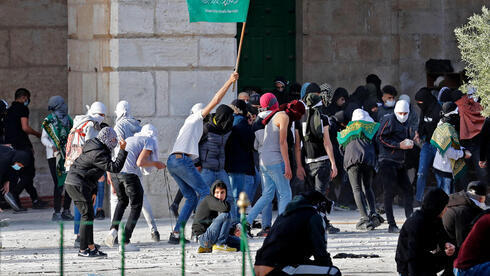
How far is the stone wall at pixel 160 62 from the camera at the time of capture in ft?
54.1

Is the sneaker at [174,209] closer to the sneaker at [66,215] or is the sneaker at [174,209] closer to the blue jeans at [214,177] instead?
the blue jeans at [214,177]

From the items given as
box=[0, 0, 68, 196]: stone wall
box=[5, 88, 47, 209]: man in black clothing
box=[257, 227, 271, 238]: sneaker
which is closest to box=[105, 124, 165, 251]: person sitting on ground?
box=[257, 227, 271, 238]: sneaker

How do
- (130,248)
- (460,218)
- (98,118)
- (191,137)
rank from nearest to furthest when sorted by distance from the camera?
(460,218) < (130,248) < (191,137) < (98,118)

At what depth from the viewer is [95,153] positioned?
1345 centimetres

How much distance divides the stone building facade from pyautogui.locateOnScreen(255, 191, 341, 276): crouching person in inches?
236

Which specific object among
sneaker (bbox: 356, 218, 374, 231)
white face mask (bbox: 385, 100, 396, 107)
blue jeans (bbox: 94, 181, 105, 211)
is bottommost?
sneaker (bbox: 356, 218, 374, 231)

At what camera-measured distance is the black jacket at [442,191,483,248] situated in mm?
11914

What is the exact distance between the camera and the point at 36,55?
62.0 ft

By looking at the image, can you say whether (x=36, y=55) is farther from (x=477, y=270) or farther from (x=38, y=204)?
(x=477, y=270)

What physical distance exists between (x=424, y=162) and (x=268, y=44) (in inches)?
165

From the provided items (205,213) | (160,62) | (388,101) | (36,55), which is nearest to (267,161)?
(205,213)

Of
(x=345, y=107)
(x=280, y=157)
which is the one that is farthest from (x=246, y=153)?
(x=345, y=107)

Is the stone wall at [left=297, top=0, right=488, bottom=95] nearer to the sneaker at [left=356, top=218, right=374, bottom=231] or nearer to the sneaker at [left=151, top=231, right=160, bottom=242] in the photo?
the sneaker at [left=356, top=218, right=374, bottom=231]

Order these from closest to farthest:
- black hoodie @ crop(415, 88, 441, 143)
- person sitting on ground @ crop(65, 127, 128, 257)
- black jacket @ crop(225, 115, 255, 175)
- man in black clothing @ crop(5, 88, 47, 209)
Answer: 1. person sitting on ground @ crop(65, 127, 128, 257)
2. black jacket @ crop(225, 115, 255, 175)
3. black hoodie @ crop(415, 88, 441, 143)
4. man in black clothing @ crop(5, 88, 47, 209)
